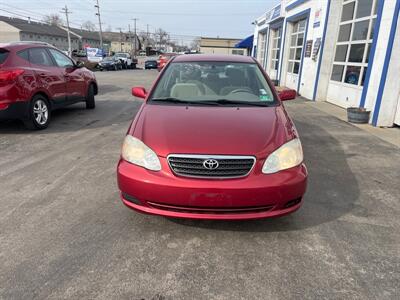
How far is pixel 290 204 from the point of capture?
9.26ft

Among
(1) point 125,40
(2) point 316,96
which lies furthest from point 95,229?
(1) point 125,40

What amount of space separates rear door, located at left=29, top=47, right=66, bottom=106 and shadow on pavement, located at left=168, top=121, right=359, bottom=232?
5014mm

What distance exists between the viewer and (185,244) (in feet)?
9.36

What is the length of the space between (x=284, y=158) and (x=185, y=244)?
115cm

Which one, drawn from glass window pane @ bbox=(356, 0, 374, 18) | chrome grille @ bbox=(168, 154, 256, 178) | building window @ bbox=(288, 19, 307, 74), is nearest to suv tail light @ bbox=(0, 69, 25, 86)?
chrome grille @ bbox=(168, 154, 256, 178)

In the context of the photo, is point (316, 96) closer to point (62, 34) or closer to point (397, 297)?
point (397, 297)

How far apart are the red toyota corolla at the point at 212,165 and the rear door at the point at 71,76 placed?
5.15 metres

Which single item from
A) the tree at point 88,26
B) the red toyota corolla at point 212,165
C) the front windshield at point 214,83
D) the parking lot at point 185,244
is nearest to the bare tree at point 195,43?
the tree at point 88,26

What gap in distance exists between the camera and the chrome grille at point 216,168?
267 centimetres

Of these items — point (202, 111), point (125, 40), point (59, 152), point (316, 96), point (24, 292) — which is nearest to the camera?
point (24, 292)

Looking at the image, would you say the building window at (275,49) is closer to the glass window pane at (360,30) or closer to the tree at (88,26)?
the glass window pane at (360,30)

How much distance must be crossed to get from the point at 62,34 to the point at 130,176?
297ft

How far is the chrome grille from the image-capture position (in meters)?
2.67

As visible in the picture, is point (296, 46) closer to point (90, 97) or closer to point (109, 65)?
point (90, 97)
